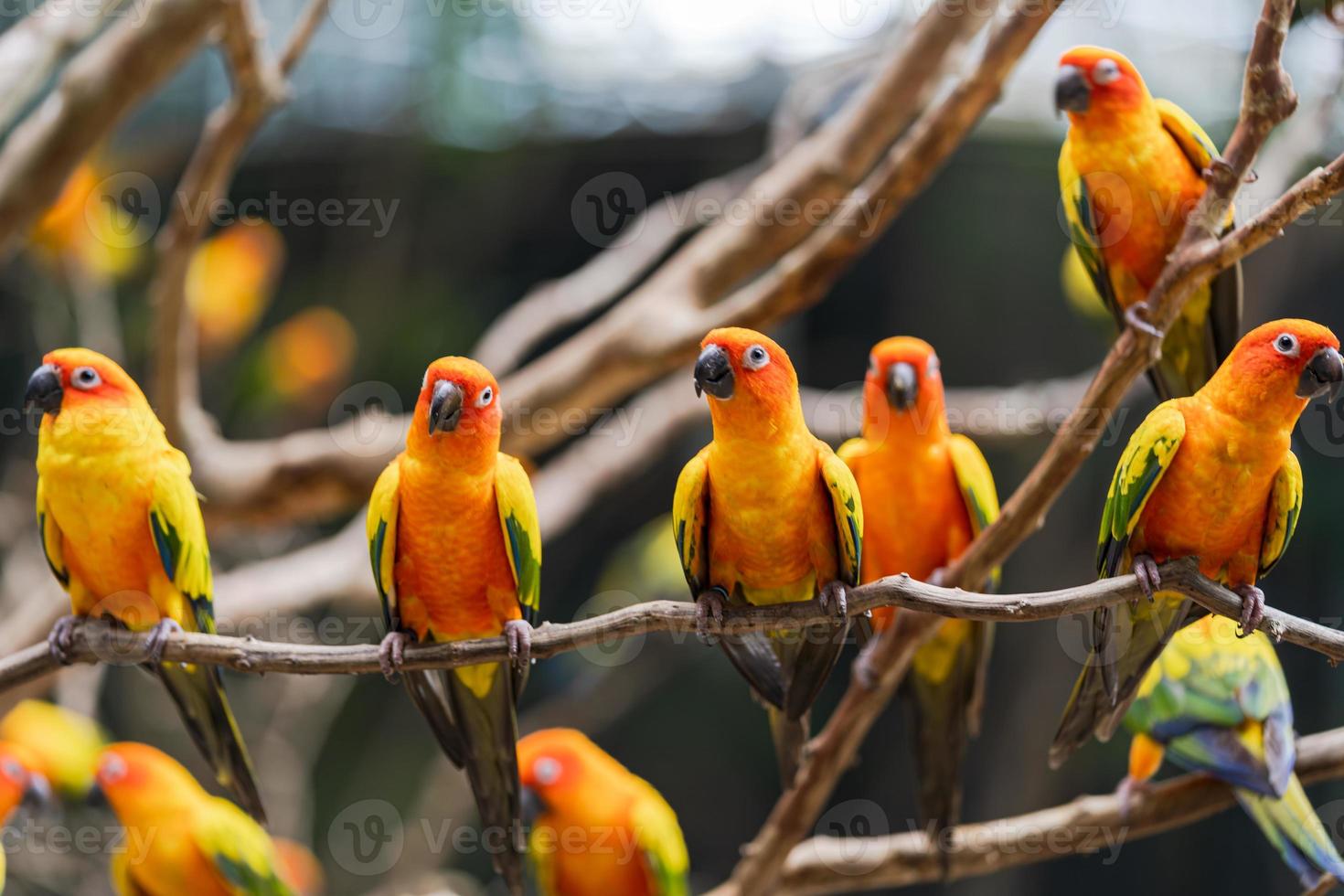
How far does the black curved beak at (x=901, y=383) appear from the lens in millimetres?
2818

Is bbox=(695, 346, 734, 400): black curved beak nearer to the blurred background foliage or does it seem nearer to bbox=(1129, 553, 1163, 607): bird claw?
bbox=(1129, 553, 1163, 607): bird claw

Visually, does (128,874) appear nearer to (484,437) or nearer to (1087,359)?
(484,437)

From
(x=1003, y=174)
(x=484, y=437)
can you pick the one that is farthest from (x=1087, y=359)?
(x=484, y=437)

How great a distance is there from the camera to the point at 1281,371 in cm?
203

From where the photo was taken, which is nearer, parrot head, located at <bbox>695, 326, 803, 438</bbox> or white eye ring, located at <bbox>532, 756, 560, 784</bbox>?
parrot head, located at <bbox>695, 326, 803, 438</bbox>

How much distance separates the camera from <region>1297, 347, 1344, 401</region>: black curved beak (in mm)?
1943

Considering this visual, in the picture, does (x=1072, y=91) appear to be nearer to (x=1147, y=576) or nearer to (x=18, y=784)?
(x=1147, y=576)

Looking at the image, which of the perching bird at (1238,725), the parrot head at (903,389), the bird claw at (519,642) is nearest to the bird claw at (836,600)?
the bird claw at (519,642)

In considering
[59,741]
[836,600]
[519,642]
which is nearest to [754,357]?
[836,600]

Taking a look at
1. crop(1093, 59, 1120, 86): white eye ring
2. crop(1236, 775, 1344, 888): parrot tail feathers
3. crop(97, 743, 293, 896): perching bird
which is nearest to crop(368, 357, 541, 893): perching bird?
crop(97, 743, 293, 896): perching bird

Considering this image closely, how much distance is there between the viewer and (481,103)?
807 cm

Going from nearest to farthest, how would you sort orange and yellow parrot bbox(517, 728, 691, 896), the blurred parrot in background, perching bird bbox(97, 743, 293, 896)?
perching bird bbox(97, 743, 293, 896) < orange and yellow parrot bbox(517, 728, 691, 896) < the blurred parrot in background

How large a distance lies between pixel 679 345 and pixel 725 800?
437 cm

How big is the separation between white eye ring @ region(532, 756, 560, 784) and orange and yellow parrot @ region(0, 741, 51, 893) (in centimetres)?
163
